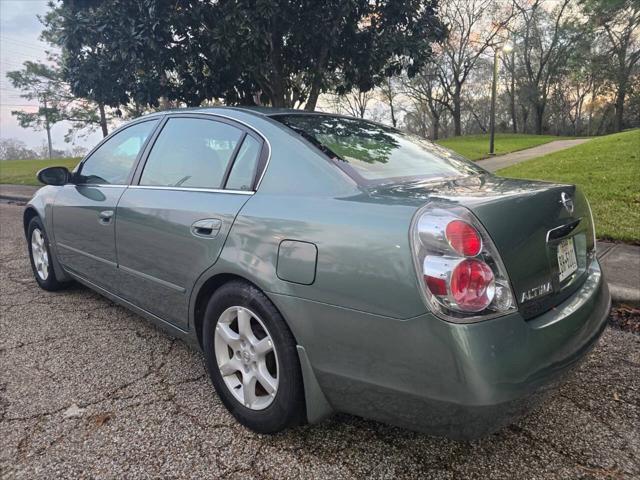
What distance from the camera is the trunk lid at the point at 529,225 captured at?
156cm

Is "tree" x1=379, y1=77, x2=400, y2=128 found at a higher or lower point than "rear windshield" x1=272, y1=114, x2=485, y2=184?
higher

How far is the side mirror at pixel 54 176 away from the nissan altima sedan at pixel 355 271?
1164 millimetres

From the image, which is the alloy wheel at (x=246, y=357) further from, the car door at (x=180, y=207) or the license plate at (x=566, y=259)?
the license plate at (x=566, y=259)

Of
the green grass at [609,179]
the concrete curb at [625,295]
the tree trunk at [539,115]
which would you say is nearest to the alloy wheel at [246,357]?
the concrete curb at [625,295]

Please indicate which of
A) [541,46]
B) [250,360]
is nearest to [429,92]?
[541,46]

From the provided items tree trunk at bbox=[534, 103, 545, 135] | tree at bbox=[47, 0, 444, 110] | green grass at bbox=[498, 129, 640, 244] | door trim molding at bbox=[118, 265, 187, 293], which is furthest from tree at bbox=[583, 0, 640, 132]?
door trim molding at bbox=[118, 265, 187, 293]

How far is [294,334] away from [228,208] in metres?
0.69

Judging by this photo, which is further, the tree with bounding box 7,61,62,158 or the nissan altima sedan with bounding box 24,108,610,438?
the tree with bounding box 7,61,62,158

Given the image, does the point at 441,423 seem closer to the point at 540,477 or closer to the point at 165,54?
the point at 540,477

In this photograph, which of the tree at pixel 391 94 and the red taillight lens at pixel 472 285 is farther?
the tree at pixel 391 94

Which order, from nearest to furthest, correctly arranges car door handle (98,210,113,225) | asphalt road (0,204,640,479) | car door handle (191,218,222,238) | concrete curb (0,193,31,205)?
asphalt road (0,204,640,479) < car door handle (191,218,222,238) < car door handle (98,210,113,225) < concrete curb (0,193,31,205)

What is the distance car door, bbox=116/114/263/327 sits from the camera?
217 centimetres

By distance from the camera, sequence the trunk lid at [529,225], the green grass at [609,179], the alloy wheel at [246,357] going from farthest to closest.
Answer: the green grass at [609,179] < the alloy wheel at [246,357] < the trunk lid at [529,225]

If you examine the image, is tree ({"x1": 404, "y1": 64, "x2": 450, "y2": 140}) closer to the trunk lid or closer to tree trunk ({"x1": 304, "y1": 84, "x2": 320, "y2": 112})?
tree trunk ({"x1": 304, "y1": 84, "x2": 320, "y2": 112})
